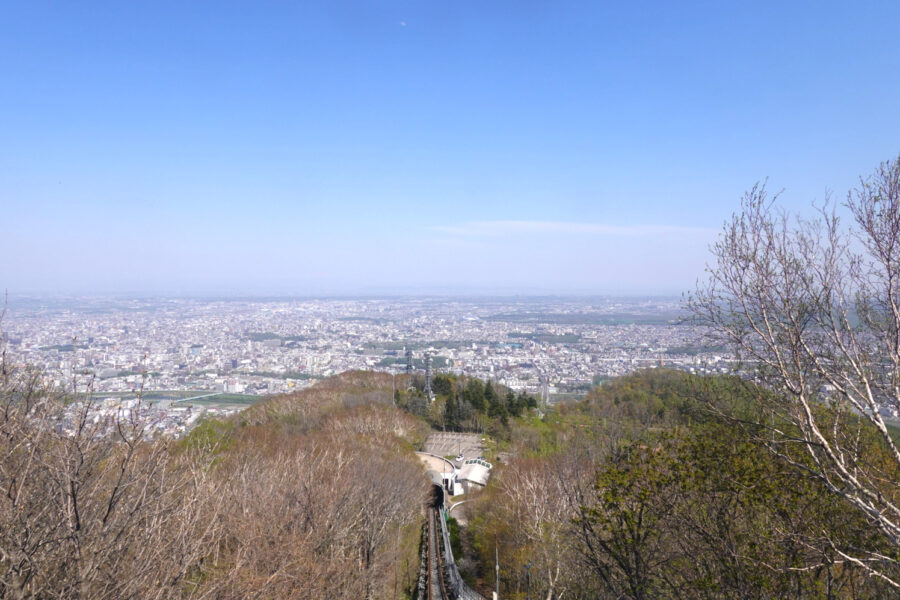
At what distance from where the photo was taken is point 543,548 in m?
11.1

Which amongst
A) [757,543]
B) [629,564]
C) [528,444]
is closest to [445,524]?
[528,444]

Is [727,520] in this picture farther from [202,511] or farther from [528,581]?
[528,581]

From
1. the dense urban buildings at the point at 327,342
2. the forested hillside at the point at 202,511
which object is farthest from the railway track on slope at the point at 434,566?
the dense urban buildings at the point at 327,342

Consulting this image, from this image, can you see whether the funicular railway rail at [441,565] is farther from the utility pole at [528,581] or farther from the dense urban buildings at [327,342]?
the dense urban buildings at [327,342]

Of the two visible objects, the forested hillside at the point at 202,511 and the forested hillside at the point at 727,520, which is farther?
the forested hillside at the point at 727,520

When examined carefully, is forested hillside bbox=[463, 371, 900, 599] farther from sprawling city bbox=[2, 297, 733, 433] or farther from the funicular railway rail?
sprawling city bbox=[2, 297, 733, 433]

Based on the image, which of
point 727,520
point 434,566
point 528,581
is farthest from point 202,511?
point 434,566

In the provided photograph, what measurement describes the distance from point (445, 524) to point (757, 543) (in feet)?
50.3

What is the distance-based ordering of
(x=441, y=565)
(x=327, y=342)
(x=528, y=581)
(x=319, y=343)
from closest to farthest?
(x=528, y=581) → (x=441, y=565) → (x=319, y=343) → (x=327, y=342)

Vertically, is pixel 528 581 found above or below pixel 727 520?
below

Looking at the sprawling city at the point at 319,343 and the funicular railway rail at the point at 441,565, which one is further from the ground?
the sprawling city at the point at 319,343

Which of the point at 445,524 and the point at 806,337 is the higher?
the point at 806,337

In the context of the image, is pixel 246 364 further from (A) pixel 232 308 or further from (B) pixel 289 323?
(A) pixel 232 308

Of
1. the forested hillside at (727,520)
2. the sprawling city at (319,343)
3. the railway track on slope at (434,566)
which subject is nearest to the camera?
the forested hillside at (727,520)
